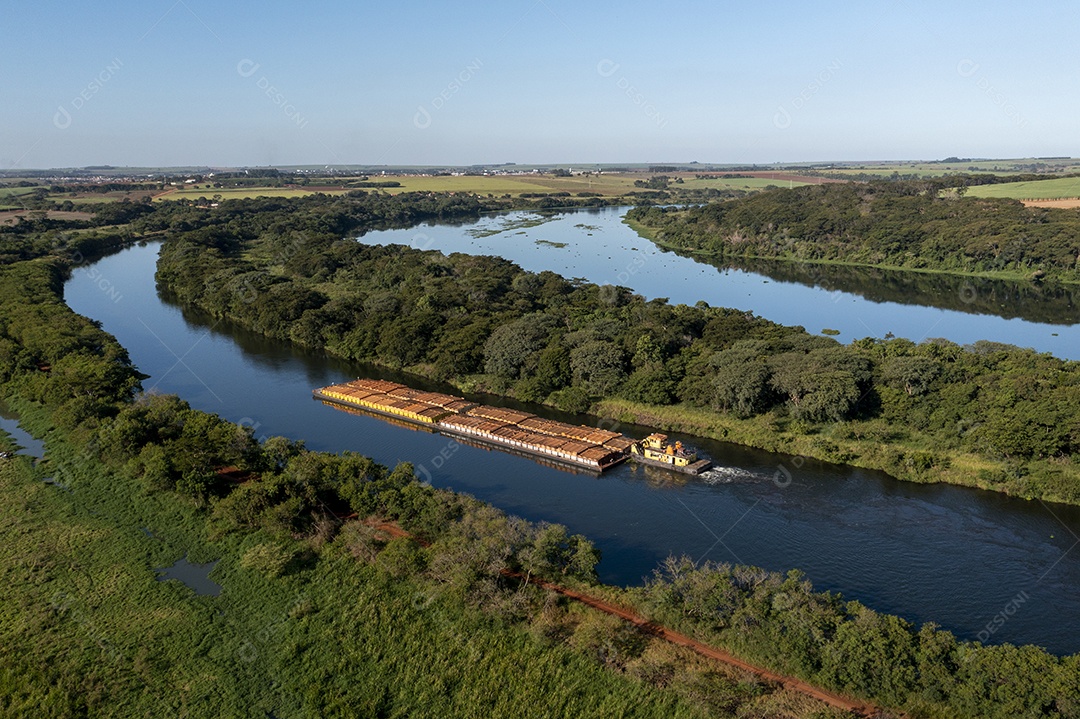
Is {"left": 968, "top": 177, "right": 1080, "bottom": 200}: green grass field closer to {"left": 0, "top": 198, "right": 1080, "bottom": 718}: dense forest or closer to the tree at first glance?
{"left": 0, "top": 198, "right": 1080, "bottom": 718}: dense forest

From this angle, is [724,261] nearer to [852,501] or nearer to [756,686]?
[852,501]

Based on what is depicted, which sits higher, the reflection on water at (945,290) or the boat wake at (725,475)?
the reflection on water at (945,290)

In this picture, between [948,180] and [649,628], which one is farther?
[948,180]

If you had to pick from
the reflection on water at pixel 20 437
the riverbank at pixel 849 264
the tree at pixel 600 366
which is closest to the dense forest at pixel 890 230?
the riverbank at pixel 849 264

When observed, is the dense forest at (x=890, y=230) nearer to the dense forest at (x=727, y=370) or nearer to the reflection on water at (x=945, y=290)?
the reflection on water at (x=945, y=290)

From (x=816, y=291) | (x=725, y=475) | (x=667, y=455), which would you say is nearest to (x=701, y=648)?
(x=725, y=475)

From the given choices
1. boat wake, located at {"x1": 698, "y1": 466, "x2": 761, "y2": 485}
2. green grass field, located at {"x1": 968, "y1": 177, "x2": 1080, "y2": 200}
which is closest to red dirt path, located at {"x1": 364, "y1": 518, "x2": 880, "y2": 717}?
boat wake, located at {"x1": 698, "y1": 466, "x2": 761, "y2": 485}

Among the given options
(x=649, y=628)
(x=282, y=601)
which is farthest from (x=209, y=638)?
(x=649, y=628)
